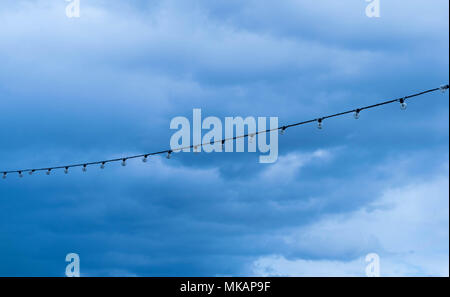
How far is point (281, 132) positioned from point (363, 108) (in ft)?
7.66
